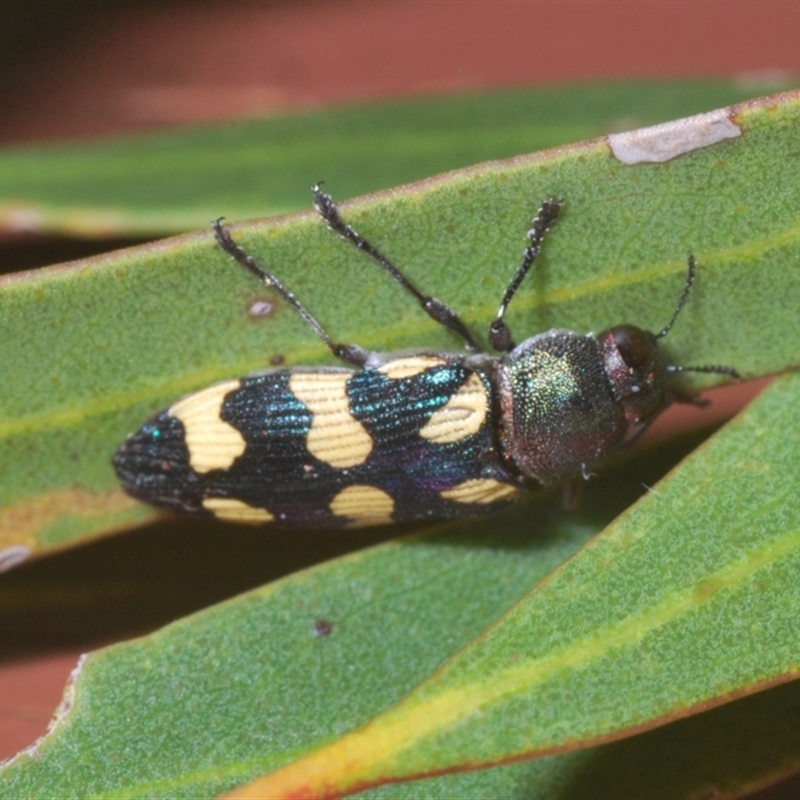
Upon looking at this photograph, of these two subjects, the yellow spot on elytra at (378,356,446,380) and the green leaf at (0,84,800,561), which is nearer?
the green leaf at (0,84,800,561)

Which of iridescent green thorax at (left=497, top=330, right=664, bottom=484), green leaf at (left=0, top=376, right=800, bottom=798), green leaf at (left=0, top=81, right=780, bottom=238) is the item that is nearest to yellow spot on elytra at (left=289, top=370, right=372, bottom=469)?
green leaf at (left=0, top=376, right=800, bottom=798)

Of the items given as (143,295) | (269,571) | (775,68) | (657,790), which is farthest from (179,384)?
(775,68)

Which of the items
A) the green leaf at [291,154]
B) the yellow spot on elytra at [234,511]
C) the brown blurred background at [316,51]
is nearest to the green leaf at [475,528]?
the yellow spot on elytra at [234,511]

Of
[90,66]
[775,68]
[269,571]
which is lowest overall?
[269,571]

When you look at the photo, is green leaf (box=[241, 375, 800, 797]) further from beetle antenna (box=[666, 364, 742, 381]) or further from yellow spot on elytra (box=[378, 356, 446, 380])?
yellow spot on elytra (box=[378, 356, 446, 380])

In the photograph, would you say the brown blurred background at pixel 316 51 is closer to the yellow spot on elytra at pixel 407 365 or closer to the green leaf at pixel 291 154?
the green leaf at pixel 291 154

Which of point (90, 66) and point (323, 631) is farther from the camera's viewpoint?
point (90, 66)

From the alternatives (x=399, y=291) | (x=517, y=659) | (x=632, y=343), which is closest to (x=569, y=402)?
(x=632, y=343)

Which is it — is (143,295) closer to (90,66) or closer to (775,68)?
(90,66)
